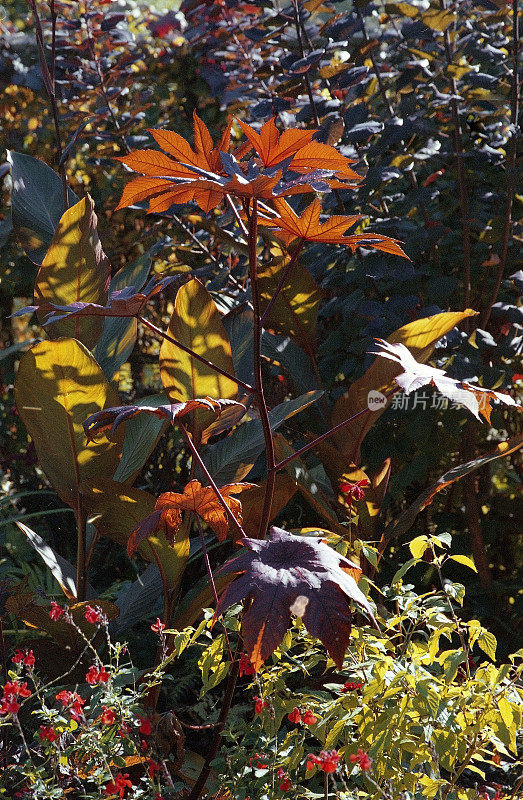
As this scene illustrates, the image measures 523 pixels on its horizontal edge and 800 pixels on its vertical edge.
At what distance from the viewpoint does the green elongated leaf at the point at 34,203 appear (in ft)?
7.62

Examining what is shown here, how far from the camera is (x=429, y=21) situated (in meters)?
1.93

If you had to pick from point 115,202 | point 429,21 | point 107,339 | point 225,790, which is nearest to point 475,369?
point 429,21

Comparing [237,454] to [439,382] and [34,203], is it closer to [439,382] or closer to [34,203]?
[439,382]

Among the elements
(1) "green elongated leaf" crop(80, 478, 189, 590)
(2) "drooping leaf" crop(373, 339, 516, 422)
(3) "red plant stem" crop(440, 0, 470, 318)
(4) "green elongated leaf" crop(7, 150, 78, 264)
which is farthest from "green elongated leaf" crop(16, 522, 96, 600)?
(3) "red plant stem" crop(440, 0, 470, 318)

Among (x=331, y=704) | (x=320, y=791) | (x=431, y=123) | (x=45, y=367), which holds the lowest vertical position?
(x=320, y=791)

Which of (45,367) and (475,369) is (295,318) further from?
(45,367)

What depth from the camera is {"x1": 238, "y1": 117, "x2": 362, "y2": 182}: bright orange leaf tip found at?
3.64 feet

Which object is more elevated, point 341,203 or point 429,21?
point 429,21

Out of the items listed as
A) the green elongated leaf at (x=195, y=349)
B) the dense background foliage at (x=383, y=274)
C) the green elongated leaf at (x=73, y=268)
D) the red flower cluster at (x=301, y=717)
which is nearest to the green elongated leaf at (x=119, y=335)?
the dense background foliage at (x=383, y=274)

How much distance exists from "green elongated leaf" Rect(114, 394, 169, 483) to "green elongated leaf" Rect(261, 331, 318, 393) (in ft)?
1.37

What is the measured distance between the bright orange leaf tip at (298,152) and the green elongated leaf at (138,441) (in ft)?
3.13

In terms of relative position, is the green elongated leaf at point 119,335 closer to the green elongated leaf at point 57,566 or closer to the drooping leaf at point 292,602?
the green elongated leaf at point 57,566

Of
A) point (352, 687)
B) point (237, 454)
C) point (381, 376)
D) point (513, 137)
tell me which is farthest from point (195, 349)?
point (513, 137)

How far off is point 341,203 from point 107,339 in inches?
30.3
